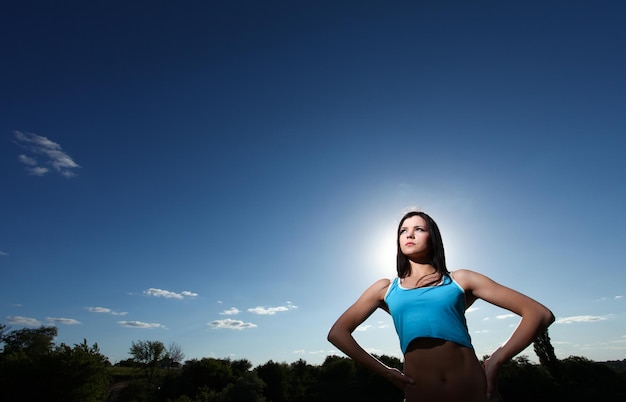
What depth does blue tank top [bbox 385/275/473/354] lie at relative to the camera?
9.02ft

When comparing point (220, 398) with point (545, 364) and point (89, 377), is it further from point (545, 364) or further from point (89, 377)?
point (545, 364)

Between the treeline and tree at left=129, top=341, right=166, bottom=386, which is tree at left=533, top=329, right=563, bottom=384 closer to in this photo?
the treeline

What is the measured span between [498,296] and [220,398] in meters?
50.1

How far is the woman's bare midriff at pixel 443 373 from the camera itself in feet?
8.21

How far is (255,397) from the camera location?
44281mm

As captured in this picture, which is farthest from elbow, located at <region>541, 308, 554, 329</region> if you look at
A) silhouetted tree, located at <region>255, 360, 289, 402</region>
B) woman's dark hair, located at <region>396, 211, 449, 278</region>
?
A: silhouetted tree, located at <region>255, 360, 289, 402</region>

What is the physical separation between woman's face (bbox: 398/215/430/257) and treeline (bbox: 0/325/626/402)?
39653 mm

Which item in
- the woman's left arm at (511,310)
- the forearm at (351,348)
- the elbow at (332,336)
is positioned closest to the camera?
the woman's left arm at (511,310)

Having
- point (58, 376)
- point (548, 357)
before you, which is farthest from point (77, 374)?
point (548, 357)

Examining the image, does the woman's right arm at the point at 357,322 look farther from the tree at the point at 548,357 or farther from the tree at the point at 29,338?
the tree at the point at 29,338

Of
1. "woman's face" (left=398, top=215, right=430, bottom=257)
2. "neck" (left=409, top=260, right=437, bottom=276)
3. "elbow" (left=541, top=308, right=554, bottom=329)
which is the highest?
"woman's face" (left=398, top=215, right=430, bottom=257)

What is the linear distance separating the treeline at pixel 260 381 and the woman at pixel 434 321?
1553 inches

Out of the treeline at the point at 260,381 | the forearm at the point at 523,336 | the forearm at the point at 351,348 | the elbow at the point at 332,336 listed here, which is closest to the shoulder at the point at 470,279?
the forearm at the point at 523,336

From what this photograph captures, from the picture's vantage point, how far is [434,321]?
279cm
